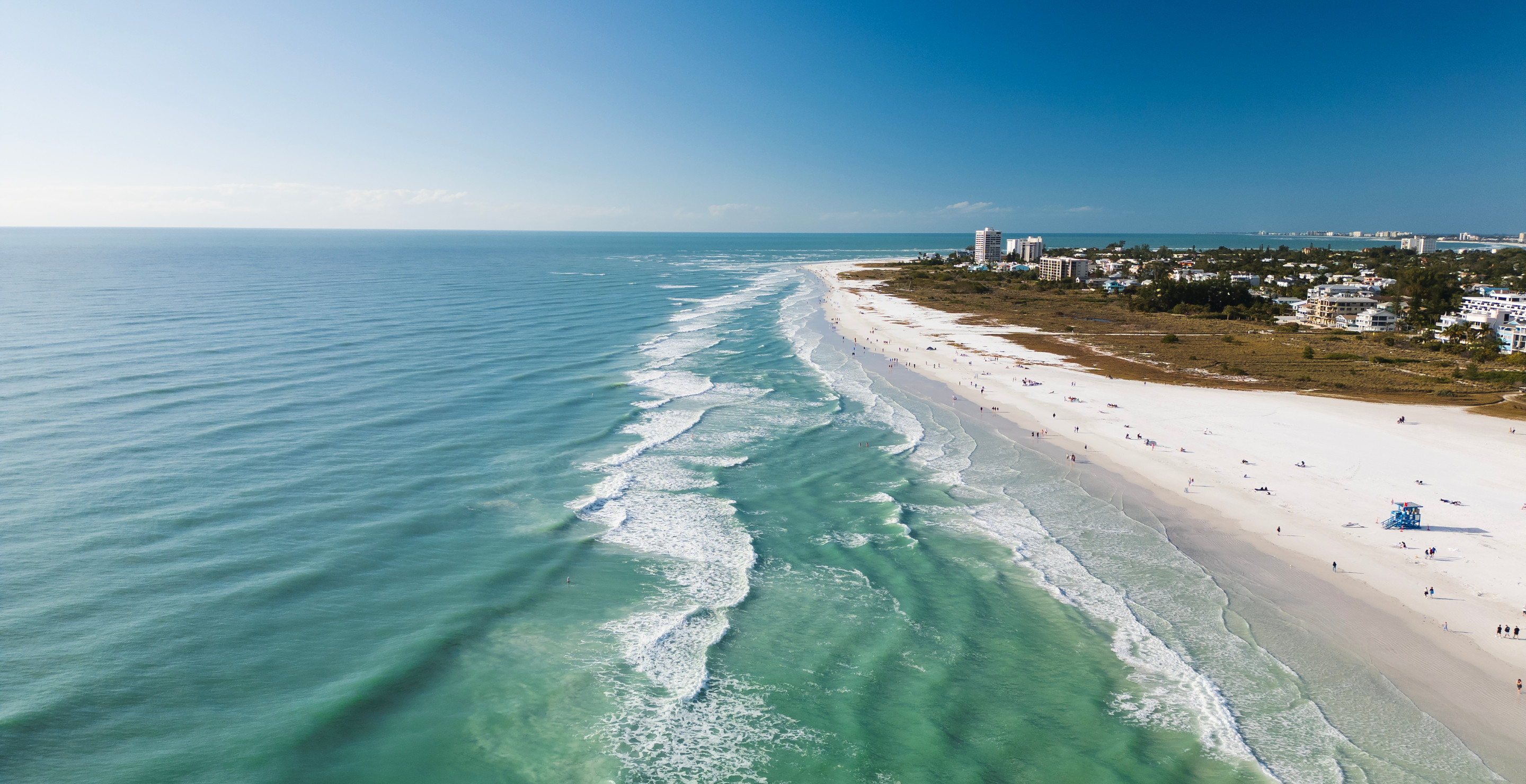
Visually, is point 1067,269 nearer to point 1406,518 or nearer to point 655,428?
point 1406,518

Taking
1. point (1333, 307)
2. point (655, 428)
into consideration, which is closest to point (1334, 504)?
point (655, 428)

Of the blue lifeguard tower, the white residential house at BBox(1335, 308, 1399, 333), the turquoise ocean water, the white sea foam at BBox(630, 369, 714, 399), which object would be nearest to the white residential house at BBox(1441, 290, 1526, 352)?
the white residential house at BBox(1335, 308, 1399, 333)

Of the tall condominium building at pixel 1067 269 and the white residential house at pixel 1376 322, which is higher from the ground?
the tall condominium building at pixel 1067 269

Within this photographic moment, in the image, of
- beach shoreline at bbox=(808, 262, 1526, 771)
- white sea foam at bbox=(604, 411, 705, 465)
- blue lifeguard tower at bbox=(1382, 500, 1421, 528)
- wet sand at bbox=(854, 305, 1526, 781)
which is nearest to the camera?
wet sand at bbox=(854, 305, 1526, 781)

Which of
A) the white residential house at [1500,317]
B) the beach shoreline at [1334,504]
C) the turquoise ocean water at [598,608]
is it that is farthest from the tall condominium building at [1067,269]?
the turquoise ocean water at [598,608]

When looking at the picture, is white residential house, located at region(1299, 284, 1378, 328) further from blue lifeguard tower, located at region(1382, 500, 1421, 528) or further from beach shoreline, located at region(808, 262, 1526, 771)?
blue lifeguard tower, located at region(1382, 500, 1421, 528)

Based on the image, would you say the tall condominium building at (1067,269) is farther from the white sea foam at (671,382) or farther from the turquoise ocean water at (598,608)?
the turquoise ocean water at (598,608)

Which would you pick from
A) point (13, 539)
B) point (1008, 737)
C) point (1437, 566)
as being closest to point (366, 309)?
point (13, 539)
